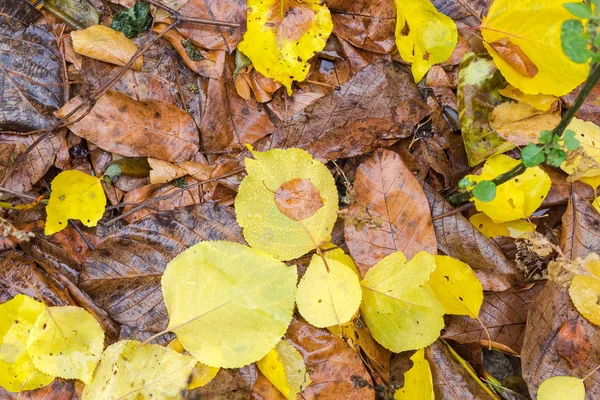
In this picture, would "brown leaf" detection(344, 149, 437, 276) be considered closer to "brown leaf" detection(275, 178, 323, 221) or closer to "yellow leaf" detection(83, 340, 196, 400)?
"brown leaf" detection(275, 178, 323, 221)

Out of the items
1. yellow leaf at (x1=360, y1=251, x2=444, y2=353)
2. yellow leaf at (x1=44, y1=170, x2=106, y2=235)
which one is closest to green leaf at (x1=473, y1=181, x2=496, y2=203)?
yellow leaf at (x1=360, y1=251, x2=444, y2=353)

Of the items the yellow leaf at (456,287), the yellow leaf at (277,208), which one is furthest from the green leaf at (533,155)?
the yellow leaf at (277,208)

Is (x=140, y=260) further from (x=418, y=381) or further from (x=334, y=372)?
(x=418, y=381)

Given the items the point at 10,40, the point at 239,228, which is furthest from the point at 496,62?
the point at 10,40

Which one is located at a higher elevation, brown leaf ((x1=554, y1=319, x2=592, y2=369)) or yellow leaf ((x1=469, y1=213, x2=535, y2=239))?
yellow leaf ((x1=469, y1=213, x2=535, y2=239))

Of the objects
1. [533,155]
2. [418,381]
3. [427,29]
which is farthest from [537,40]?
[418,381]

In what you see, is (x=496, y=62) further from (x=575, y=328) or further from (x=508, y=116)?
(x=575, y=328)
